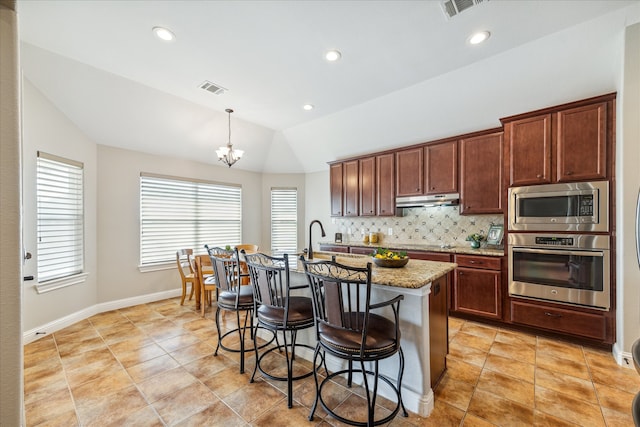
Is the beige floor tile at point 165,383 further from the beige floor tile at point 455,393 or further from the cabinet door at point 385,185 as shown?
the cabinet door at point 385,185

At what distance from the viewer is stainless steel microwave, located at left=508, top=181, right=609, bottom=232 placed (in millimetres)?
2773

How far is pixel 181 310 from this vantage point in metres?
4.15

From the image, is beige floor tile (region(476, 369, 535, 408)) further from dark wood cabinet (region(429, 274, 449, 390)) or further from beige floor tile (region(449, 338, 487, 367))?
dark wood cabinet (region(429, 274, 449, 390))

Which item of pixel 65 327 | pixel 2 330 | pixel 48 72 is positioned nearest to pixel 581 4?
pixel 2 330

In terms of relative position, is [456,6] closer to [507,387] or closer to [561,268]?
[561,268]

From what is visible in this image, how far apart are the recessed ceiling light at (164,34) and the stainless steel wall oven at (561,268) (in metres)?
4.28

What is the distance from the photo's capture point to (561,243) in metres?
2.96

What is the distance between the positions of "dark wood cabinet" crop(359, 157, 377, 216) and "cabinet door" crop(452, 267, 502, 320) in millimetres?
1858

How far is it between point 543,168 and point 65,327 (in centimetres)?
632

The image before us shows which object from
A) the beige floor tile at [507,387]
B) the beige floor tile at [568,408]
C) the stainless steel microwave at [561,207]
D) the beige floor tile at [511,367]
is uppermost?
the stainless steel microwave at [561,207]

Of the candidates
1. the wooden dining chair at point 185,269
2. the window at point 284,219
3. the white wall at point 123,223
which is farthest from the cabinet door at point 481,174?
the white wall at point 123,223

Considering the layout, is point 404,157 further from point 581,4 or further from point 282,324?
point 282,324

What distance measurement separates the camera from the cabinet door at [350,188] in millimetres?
5199

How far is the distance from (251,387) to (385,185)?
3.66 meters
